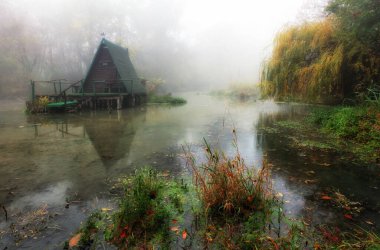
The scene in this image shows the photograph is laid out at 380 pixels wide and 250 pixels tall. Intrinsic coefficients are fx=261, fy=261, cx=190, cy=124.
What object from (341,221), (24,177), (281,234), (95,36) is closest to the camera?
(281,234)

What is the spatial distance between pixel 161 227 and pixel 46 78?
4440 centimetres

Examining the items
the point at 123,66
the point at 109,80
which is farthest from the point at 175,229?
the point at 123,66

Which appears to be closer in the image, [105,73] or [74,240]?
[74,240]

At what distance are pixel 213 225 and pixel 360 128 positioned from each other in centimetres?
697

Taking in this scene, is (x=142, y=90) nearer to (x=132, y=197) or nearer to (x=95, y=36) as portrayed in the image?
(x=95, y=36)

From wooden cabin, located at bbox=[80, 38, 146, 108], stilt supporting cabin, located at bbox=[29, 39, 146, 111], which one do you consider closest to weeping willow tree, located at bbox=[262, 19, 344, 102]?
stilt supporting cabin, located at bbox=[29, 39, 146, 111]

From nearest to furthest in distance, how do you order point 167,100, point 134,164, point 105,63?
point 134,164, point 105,63, point 167,100

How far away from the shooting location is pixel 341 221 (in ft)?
11.6

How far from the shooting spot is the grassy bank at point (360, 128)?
694cm

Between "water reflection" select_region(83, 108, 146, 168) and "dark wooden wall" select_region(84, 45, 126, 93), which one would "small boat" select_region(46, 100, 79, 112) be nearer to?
"dark wooden wall" select_region(84, 45, 126, 93)

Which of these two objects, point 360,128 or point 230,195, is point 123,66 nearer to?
point 360,128

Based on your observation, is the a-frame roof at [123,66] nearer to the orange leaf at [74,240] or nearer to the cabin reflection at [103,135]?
the cabin reflection at [103,135]

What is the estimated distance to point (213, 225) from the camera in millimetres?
3400

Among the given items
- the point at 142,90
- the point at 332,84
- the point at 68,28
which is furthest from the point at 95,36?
the point at 332,84
